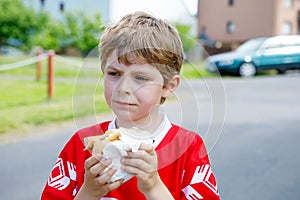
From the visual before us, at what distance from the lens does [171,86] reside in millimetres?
911

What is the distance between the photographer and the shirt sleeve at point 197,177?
3.29ft

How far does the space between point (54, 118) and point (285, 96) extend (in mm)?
4093

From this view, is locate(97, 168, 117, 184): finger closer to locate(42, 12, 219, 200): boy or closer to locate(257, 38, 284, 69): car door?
locate(42, 12, 219, 200): boy

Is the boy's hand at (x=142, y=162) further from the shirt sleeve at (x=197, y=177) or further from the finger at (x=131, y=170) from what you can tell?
the shirt sleeve at (x=197, y=177)

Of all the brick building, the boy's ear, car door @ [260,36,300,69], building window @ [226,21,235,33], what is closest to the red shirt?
the boy's ear

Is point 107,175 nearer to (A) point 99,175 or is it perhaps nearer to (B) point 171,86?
(A) point 99,175

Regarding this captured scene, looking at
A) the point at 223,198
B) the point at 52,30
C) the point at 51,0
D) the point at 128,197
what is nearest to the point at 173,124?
the point at 128,197

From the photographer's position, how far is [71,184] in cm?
106

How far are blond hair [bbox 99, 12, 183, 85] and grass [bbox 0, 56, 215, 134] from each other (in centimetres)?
4

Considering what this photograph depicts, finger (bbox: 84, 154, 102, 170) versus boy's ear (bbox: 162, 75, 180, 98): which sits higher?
boy's ear (bbox: 162, 75, 180, 98)

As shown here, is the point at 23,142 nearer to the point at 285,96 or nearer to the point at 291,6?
the point at 285,96

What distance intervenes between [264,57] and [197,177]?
937cm

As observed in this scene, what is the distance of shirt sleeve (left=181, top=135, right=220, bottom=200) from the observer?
39.5 inches

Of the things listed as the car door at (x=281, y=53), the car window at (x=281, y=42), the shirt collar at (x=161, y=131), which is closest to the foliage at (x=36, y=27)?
the car window at (x=281, y=42)
